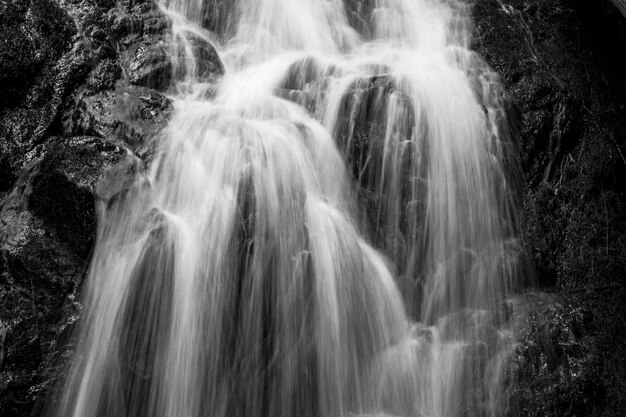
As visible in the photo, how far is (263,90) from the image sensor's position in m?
6.73

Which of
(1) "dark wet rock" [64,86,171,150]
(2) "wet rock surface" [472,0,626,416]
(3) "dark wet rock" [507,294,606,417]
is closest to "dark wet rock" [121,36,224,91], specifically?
(1) "dark wet rock" [64,86,171,150]

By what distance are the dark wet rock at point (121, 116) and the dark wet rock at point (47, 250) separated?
27 centimetres

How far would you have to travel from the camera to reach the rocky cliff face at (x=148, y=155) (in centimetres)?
452

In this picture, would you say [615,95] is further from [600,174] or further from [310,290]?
[310,290]

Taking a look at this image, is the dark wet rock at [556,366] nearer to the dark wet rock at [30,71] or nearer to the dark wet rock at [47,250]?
the dark wet rock at [47,250]

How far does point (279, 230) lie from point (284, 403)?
1.44 metres

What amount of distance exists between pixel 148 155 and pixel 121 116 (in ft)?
1.99

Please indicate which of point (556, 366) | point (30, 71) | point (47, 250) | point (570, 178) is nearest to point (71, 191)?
point (47, 250)

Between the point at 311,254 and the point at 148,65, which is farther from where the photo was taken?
the point at 148,65

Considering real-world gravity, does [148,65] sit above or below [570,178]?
above

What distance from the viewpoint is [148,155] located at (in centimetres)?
542

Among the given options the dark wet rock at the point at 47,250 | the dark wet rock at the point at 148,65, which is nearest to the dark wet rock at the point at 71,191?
the dark wet rock at the point at 47,250

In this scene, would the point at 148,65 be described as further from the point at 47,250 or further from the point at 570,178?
the point at 570,178

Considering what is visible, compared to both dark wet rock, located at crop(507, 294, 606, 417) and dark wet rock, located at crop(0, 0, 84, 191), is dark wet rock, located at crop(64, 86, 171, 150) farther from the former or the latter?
dark wet rock, located at crop(507, 294, 606, 417)
